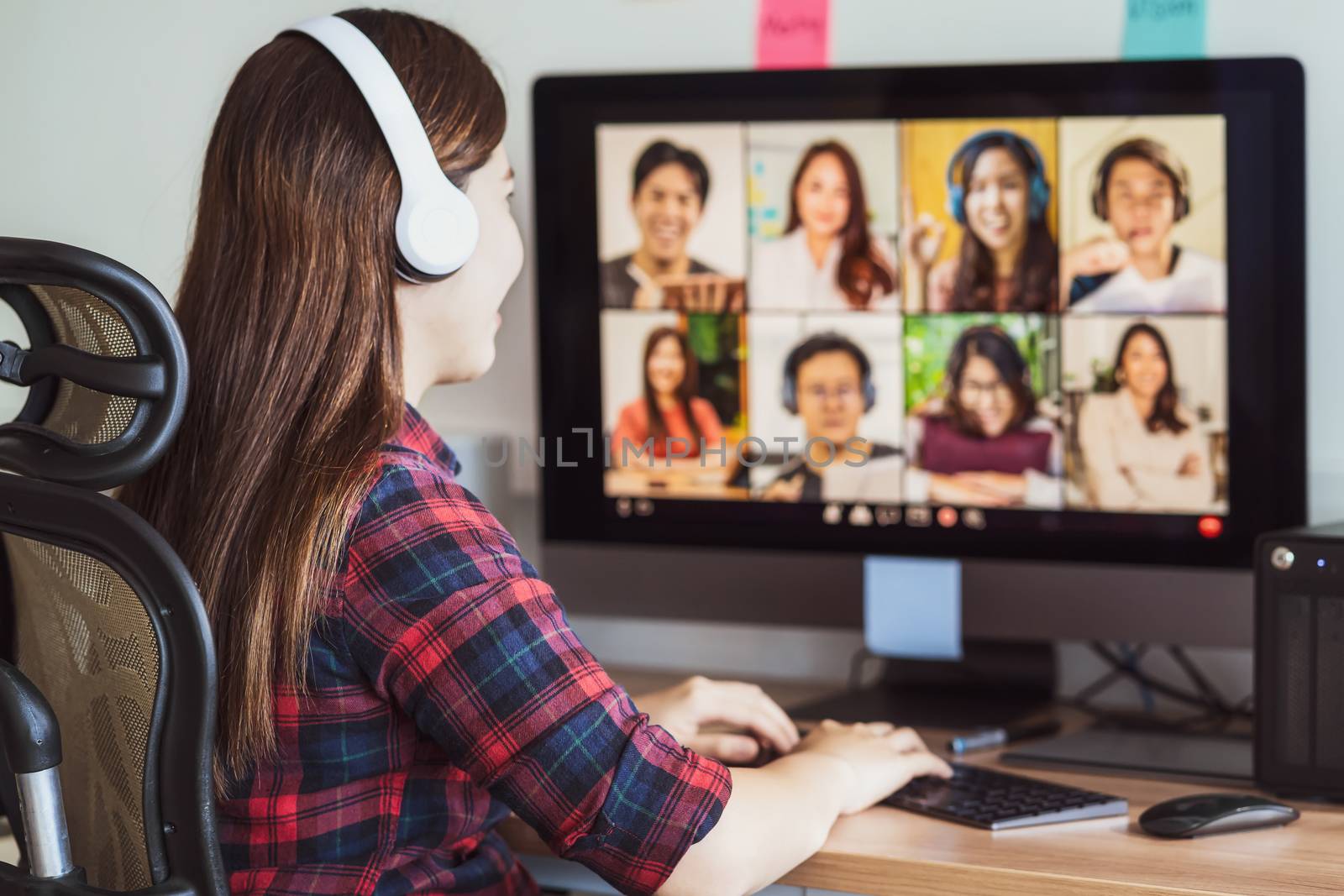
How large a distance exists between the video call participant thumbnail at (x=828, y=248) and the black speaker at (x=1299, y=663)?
391 millimetres

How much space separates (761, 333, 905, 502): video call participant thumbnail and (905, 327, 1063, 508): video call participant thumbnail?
0.04 meters

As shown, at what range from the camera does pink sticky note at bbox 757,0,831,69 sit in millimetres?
1449

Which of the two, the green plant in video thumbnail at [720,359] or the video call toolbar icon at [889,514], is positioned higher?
the green plant in video thumbnail at [720,359]

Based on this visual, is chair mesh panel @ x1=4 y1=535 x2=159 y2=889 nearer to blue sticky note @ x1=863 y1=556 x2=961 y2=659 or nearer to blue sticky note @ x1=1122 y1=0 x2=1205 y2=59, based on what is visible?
blue sticky note @ x1=863 y1=556 x2=961 y2=659

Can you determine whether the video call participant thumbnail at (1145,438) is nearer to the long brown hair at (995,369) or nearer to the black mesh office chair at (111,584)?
the long brown hair at (995,369)

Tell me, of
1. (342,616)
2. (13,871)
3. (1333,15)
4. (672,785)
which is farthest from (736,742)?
(1333,15)

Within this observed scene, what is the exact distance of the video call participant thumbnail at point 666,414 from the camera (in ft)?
4.39

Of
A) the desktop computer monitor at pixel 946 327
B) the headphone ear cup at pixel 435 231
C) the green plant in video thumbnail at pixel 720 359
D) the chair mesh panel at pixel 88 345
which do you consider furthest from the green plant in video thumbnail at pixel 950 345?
the chair mesh panel at pixel 88 345

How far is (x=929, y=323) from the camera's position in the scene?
49.4 inches

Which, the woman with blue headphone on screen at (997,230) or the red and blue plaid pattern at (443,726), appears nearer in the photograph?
the red and blue plaid pattern at (443,726)

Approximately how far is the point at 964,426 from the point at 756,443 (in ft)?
0.62

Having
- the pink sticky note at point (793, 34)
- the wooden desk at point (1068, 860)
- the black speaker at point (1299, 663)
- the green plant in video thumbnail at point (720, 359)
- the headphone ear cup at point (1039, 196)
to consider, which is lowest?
the wooden desk at point (1068, 860)

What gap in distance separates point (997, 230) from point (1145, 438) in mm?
213

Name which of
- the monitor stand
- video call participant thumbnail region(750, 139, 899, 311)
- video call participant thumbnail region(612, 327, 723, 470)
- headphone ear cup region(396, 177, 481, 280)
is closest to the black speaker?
the monitor stand
